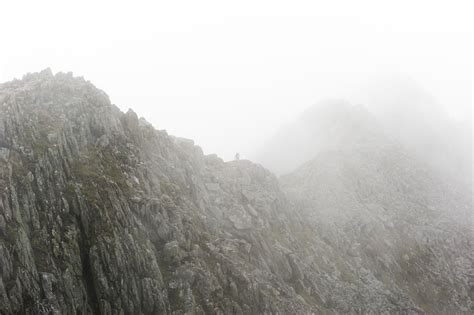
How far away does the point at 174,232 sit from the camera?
50.3m

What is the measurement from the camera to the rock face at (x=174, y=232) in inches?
1473

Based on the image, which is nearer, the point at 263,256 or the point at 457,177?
the point at 263,256

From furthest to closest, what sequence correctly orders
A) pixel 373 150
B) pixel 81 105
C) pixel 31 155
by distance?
pixel 373 150, pixel 81 105, pixel 31 155

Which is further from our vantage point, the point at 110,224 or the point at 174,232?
the point at 174,232

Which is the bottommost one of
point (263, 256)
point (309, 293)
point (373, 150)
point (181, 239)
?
point (309, 293)

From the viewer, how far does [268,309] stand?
167 ft

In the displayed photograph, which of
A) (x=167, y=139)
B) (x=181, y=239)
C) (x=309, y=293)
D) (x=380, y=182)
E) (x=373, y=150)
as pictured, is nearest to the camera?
(x=181, y=239)

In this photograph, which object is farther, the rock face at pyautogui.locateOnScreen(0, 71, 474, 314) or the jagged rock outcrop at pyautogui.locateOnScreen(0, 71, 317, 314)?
the rock face at pyautogui.locateOnScreen(0, 71, 474, 314)

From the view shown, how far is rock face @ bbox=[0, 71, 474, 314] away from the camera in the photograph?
3741 cm

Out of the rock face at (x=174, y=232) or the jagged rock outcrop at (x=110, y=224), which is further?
the rock face at (x=174, y=232)

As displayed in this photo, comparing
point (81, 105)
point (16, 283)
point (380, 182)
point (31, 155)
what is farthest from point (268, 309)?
point (380, 182)

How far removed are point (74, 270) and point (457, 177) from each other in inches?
5433

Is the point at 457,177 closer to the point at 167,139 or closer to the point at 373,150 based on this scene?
the point at 373,150

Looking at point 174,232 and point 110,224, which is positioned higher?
point 110,224
